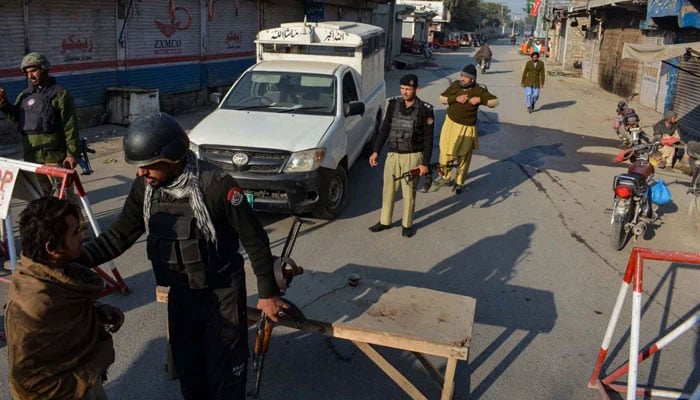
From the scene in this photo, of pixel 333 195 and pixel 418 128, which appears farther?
pixel 333 195

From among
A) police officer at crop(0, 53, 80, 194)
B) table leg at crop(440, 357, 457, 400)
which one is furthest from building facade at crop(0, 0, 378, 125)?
table leg at crop(440, 357, 457, 400)

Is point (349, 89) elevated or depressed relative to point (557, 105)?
elevated

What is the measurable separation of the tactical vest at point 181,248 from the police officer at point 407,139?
4.04 m

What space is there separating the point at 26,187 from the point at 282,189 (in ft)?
8.40

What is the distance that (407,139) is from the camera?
22.3ft

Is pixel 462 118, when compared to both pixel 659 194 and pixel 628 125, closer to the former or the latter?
pixel 659 194

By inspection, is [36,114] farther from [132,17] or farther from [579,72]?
[579,72]

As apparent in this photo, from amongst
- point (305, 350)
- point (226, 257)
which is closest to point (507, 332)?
point (305, 350)

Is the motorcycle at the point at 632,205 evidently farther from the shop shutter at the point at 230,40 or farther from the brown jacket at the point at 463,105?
the shop shutter at the point at 230,40

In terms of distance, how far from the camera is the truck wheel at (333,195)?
23.8 ft

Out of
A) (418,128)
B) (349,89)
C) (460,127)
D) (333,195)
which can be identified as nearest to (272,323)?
(418,128)

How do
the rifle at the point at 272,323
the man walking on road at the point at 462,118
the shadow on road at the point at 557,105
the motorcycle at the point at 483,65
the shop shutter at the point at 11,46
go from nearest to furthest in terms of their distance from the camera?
the rifle at the point at 272,323 → the man walking on road at the point at 462,118 → the shop shutter at the point at 11,46 → the shadow on road at the point at 557,105 → the motorcycle at the point at 483,65

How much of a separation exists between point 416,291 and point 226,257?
1656 millimetres

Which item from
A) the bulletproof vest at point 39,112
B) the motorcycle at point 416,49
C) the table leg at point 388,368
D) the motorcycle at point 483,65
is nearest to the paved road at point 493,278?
the table leg at point 388,368
